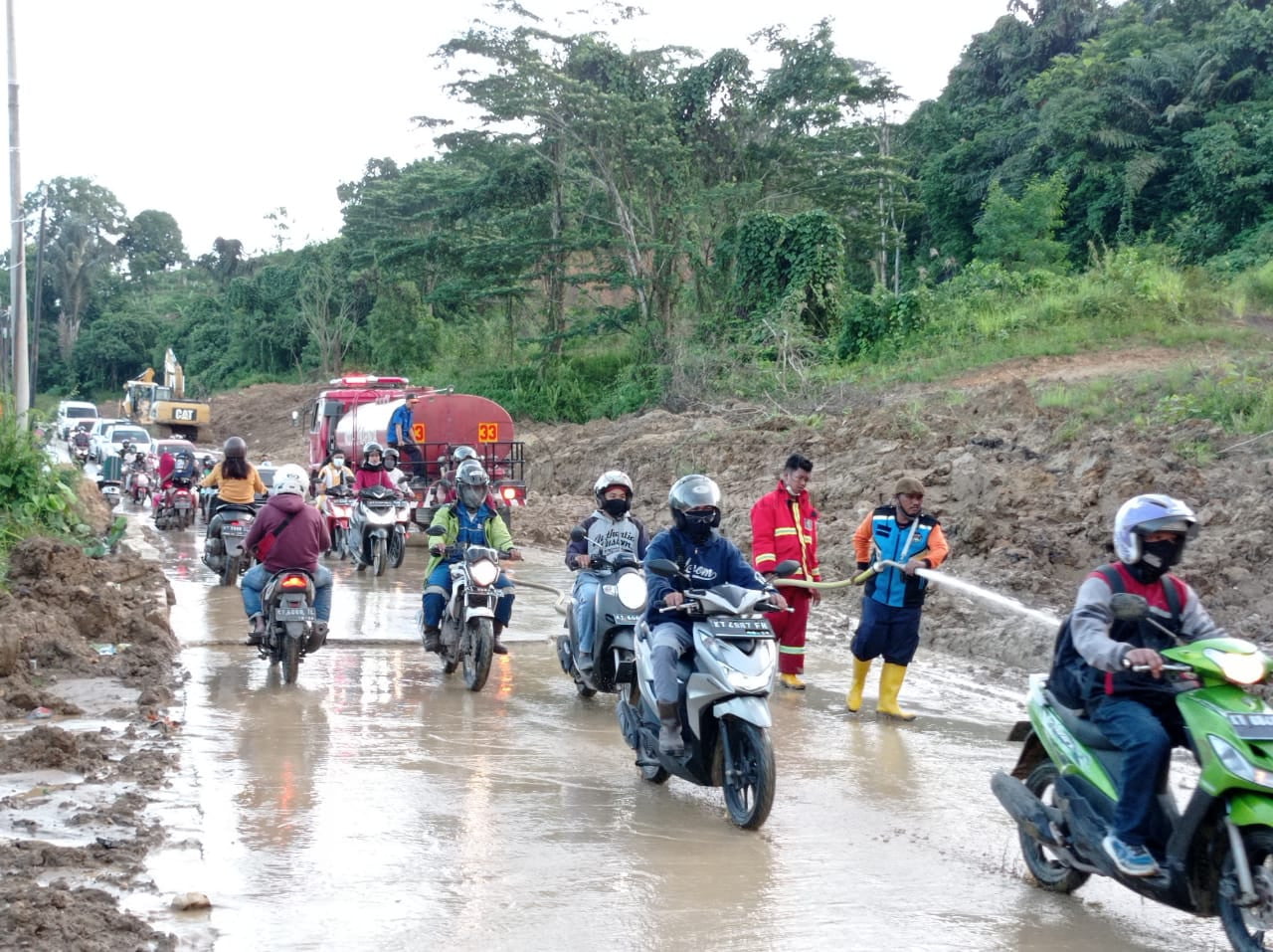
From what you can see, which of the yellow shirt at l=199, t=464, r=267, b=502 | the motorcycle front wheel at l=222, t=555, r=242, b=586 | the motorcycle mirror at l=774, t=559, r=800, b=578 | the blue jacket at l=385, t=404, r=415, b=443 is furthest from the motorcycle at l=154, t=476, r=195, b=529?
the motorcycle mirror at l=774, t=559, r=800, b=578

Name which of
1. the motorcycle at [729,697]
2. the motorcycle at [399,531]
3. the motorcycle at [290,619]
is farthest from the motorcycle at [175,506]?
the motorcycle at [729,697]

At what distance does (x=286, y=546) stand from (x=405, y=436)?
14376 millimetres

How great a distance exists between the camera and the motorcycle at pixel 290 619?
1038 centimetres

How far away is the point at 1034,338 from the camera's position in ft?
84.6

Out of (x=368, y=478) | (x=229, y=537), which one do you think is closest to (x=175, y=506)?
(x=368, y=478)

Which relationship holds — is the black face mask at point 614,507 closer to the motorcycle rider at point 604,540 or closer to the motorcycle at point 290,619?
the motorcycle rider at point 604,540

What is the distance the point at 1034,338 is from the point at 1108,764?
71.0 ft

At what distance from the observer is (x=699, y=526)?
7543 mm

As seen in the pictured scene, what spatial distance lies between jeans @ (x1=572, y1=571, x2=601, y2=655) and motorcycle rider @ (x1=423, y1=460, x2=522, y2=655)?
45.3 inches

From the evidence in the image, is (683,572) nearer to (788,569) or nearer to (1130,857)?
(788,569)

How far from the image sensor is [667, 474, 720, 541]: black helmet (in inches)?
294

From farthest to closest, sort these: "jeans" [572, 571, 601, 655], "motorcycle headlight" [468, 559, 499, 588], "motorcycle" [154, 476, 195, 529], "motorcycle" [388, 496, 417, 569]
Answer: "motorcycle" [154, 476, 195, 529]
"motorcycle" [388, 496, 417, 569]
"motorcycle headlight" [468, 559, 499, 588]
"jeans" [572, 571, 601, 655]

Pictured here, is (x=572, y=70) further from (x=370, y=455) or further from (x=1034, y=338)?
(x=370, y=455)

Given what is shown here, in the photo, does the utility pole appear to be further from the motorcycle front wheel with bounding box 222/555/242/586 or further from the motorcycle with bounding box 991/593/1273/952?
the motorcycle with bounding box 991/593/1273/952
